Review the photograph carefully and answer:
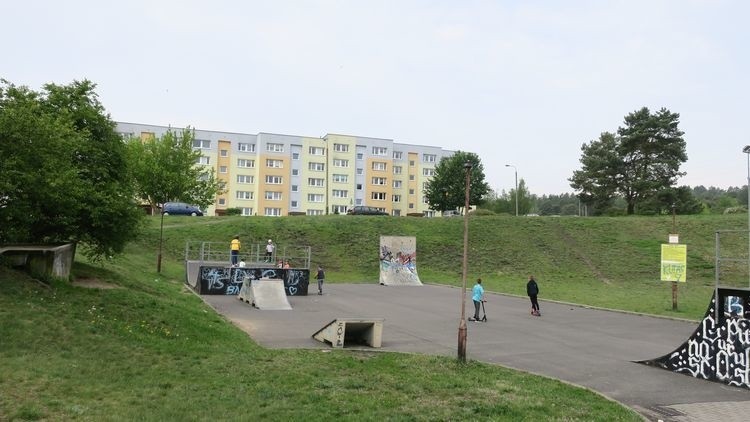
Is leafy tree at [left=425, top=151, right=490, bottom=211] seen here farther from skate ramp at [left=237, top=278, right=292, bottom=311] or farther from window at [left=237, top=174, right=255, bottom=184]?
skate ramp at [left=237, top=278, right=292, bottom=311]

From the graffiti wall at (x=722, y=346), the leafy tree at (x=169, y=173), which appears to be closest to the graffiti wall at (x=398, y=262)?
the leafy tree at (x=169, y=173)

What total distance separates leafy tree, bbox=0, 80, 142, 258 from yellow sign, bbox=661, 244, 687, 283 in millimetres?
21541

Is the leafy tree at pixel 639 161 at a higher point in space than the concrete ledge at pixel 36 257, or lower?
higher

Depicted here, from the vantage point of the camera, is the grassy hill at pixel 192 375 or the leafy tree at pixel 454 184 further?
the leafy tree at pixel 454 184

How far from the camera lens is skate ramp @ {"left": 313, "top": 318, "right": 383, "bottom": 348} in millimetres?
13016

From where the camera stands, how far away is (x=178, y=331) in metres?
12.2

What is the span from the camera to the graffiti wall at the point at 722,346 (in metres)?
10.4

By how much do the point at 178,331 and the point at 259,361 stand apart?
270 cm

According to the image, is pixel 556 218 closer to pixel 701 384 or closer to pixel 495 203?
pixel 495 203

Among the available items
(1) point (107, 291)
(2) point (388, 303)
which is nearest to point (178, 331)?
(1) point (107, 291)

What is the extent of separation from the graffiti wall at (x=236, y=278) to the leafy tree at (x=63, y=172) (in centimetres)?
544

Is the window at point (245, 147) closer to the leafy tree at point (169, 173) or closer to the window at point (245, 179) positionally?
the window at point (245, 179)

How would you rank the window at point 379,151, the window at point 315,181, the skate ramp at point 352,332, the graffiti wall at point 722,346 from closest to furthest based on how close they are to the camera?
the graffiti wall at point 722,346 → the skate ramp at point 352,332 → the window at point 315,181 → the window at point 379,151

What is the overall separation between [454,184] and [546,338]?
2223 inches
